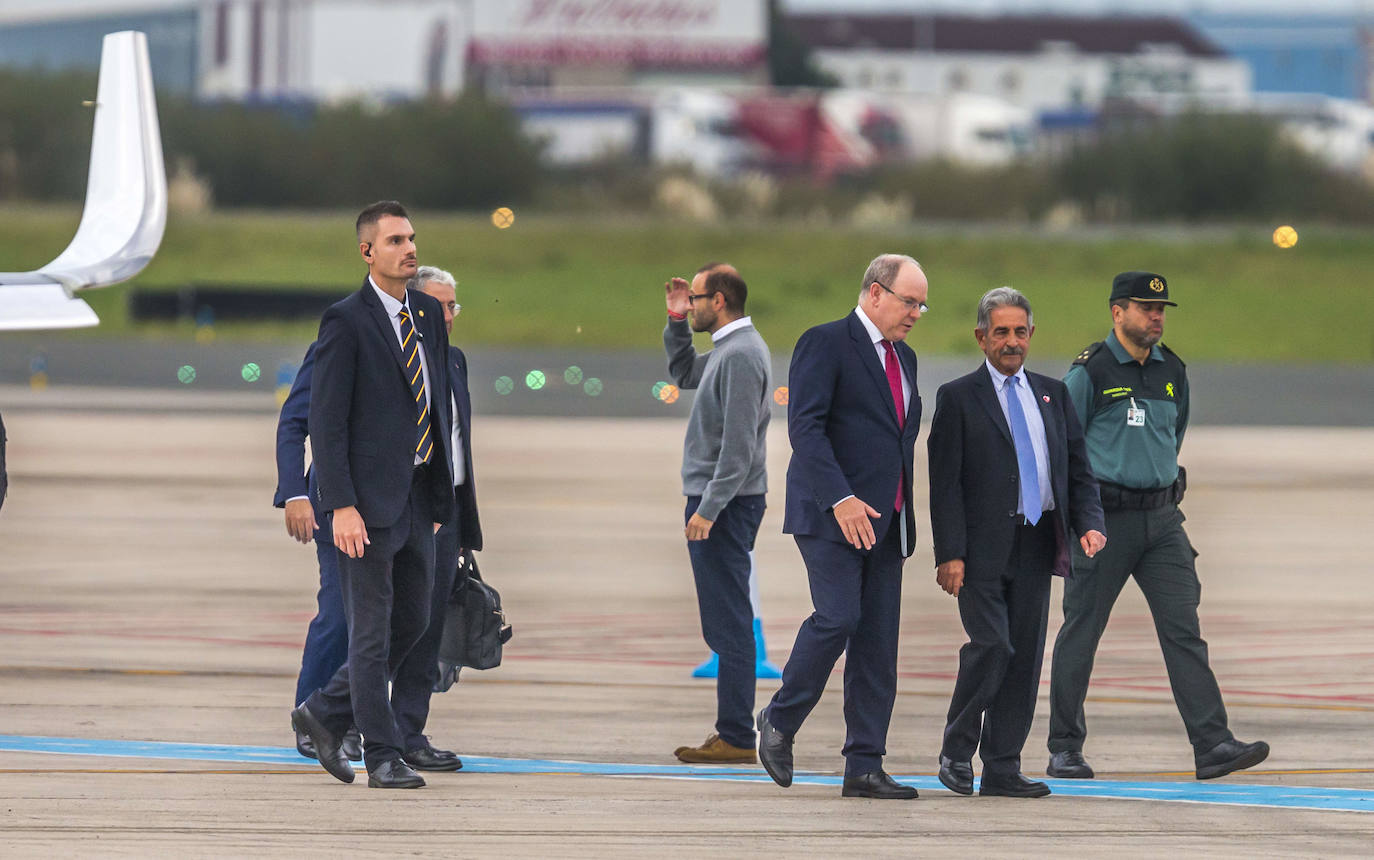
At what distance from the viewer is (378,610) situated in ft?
24.6

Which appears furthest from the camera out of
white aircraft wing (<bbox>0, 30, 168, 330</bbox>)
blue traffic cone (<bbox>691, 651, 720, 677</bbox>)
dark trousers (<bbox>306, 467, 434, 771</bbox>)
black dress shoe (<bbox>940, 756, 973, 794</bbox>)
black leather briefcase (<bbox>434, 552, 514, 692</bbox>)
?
blue traffic cone (<bbox>691, 651, 720, 677</bbox>)

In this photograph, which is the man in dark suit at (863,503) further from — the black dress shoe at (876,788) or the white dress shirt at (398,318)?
the white dress shirt at (398,318)

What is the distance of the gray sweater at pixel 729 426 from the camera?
8.36 meters

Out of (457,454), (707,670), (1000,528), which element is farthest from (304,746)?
(1000,528)

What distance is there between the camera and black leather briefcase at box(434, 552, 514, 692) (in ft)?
26.8

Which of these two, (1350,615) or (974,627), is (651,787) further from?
(1350,615)

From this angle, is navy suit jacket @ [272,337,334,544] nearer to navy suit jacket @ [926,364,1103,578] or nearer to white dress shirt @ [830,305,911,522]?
white dress shirt @ [830,305,911,522]

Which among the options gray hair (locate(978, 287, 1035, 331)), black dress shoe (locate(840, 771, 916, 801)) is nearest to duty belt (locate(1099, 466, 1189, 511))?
gray hair (locate(978, 287, 1035, 331))

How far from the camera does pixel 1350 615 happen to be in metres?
12.4

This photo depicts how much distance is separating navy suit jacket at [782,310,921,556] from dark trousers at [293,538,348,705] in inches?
70.4

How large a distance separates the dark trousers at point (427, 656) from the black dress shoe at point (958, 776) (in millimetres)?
1898

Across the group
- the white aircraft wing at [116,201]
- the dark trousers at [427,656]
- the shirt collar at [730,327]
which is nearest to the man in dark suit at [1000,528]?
the shirt collar at [730,327]

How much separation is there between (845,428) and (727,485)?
0.82 metres

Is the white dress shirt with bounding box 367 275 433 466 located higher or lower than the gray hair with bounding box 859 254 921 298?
lower
